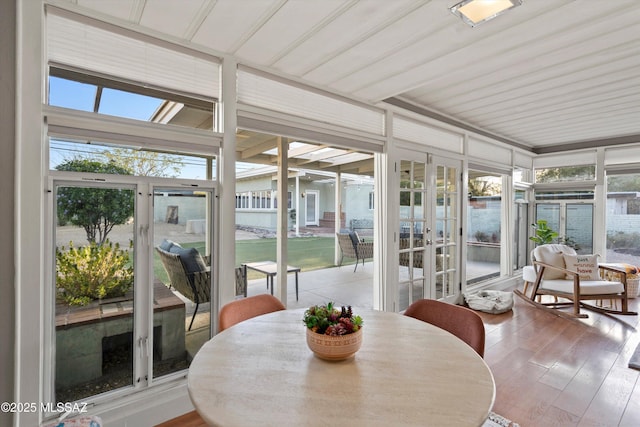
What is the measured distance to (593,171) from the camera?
527 centimetres

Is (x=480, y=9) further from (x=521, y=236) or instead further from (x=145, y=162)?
(x=521, y=236)

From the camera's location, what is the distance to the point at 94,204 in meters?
1.79

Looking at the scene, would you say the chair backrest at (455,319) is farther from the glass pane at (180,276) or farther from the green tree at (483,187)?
the green tree at (483,187)

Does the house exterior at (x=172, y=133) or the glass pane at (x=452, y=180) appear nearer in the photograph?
the house exterior at (x=172, y=133)

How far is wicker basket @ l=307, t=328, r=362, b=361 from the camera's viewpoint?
3.83 ft

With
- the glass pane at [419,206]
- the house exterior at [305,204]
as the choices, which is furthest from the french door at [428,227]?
the house exterior at [305,204]

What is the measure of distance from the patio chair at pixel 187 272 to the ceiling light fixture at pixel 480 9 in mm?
2203

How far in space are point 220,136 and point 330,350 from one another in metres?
1.61

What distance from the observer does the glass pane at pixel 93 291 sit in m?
1.71

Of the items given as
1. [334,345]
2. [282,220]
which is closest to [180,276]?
[282,220]

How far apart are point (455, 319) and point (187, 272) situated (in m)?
1.77

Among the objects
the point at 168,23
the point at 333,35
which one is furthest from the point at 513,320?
the point at 168,23

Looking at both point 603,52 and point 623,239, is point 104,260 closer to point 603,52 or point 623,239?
point 603,52

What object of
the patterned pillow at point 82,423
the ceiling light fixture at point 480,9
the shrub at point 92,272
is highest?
the ceiling light fixture at point 480,9
